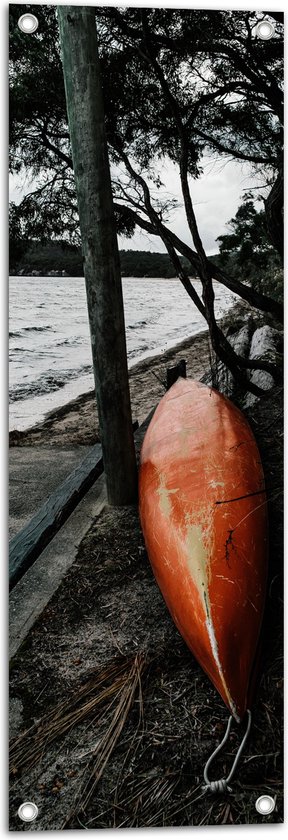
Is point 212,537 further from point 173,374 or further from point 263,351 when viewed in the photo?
point 263,351

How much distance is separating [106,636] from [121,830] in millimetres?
520

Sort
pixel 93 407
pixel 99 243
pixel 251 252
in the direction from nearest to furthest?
pixel 99 243 → pixel 251 252 → pixel 93 407

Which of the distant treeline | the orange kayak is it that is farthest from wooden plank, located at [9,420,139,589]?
the distant treeline

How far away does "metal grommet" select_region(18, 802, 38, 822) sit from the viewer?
1.21 m

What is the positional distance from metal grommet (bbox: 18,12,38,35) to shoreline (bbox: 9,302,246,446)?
6.18 ft

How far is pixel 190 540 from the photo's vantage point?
1600mm

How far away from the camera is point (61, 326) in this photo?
3.27 metres

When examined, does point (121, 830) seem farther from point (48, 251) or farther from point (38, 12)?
point (38, 12)

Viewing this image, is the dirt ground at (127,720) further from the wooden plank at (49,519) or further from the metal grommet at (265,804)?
the wooden plank at (49,519)

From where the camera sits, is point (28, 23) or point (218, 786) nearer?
point (218, 786)

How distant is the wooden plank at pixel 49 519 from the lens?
195 centimetres

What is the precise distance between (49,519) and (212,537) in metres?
0.82

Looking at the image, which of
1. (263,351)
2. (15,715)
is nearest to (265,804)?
(15,715)

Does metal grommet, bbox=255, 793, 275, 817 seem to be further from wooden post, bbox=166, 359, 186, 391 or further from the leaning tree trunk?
wooden post, bbox=166, 359, 186, 391
